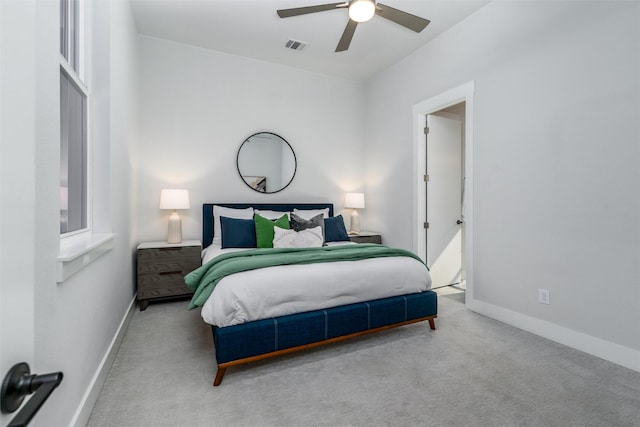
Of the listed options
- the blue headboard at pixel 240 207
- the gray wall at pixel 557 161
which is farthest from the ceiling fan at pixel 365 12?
the blue headboard at pixel 240 207

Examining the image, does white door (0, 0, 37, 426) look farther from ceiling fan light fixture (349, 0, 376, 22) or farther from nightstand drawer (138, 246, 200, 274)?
nightstand drawer (138, 246, 200, 274)

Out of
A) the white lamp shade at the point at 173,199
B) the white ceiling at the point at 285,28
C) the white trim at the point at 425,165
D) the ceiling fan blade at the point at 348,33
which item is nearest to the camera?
the ceiling fan blade at the point at 348,33

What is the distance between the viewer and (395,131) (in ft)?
14.4

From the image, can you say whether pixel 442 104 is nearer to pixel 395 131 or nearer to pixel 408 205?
pixel 395 131

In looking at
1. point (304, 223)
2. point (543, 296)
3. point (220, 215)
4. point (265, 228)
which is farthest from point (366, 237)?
point (543, 296)

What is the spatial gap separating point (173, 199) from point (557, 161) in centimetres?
373

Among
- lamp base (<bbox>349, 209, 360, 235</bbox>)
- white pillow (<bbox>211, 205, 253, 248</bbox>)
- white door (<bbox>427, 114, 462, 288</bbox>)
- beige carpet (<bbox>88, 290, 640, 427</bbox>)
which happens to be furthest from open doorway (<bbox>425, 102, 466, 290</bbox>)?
white pillow (<bbox>211, 205, 253, 248</bbox>)

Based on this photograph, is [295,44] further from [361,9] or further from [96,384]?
[96,384]

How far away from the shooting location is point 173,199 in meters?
3.53

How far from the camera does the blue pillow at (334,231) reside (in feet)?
12.9

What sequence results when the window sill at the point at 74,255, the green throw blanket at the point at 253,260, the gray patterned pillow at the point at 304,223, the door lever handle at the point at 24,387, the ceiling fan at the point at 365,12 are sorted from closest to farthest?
the door lever handle at the point at 24,387, the window sill at the point at 74,255, the green throw blanket at the point at 253,260, the ceiling fan at the point at 365,12, the gray patterned pillow at the point at 304,223

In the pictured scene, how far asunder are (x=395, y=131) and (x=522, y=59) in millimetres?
1799

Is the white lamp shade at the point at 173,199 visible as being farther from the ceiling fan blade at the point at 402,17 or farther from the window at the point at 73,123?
the ceiling fan blade at the point at 402,17

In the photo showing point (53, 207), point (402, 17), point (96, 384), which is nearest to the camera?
point (53, 207)
